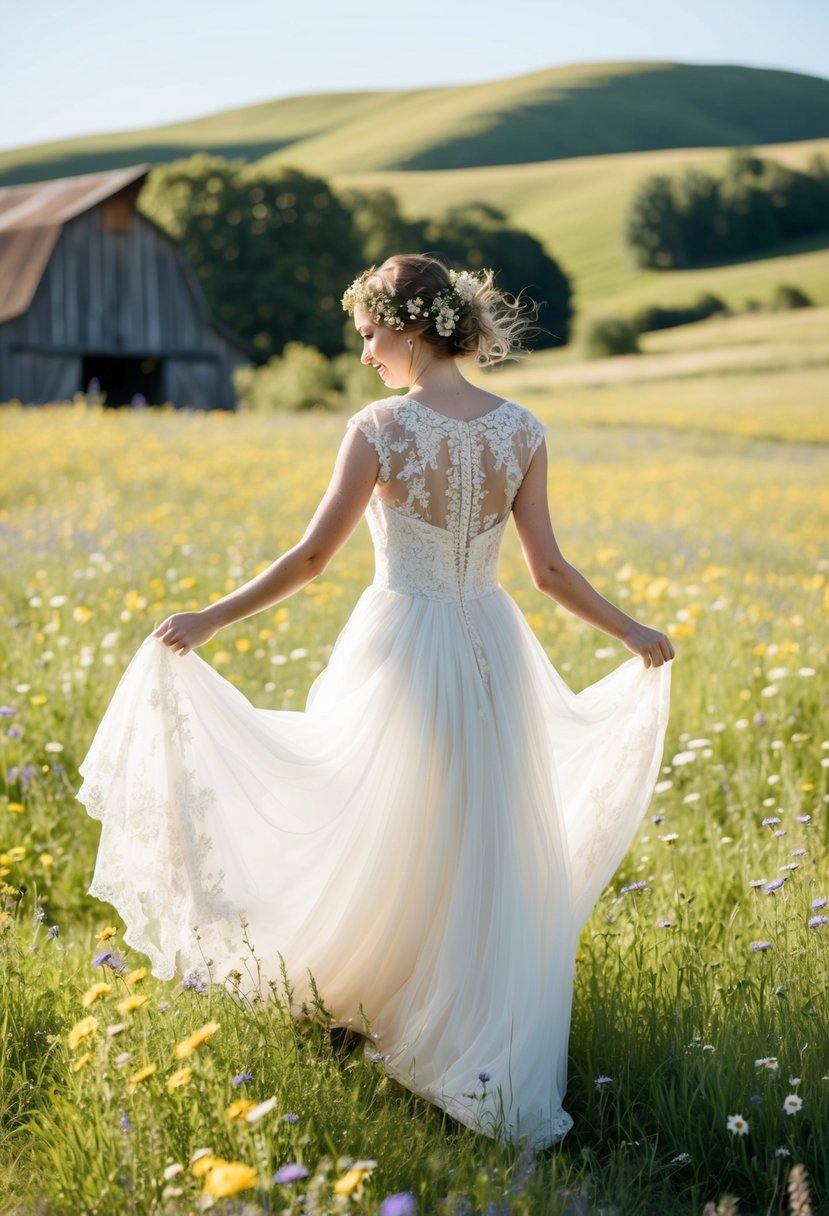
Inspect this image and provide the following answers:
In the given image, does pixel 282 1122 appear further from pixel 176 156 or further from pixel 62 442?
pixel 176 156

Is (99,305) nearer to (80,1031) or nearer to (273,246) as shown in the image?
(273,246)

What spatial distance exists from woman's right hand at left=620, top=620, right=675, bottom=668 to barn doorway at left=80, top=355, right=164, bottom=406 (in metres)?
28.1

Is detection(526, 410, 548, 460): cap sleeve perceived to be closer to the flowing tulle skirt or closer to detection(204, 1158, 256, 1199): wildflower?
the flowing tulle skirt

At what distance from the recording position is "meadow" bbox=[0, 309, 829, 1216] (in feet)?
7.97

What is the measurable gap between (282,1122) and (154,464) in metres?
13.3

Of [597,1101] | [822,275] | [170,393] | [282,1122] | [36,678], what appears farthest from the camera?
[170,393]

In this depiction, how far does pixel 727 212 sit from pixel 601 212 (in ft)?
39.2

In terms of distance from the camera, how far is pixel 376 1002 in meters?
3.29

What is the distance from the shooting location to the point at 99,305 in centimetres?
2859

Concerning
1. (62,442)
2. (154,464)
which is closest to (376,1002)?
(154,464)

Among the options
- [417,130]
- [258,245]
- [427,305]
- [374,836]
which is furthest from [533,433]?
[417,130]

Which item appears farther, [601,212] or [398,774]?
[601,212]

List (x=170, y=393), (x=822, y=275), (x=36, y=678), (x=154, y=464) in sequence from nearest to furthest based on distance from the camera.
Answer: (x=36, y=678) < (x=154, y=464) < (x=822, y=275) < (x=170, y=393)

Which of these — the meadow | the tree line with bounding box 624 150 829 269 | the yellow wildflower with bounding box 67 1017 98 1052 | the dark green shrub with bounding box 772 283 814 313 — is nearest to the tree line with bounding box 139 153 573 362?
the tree line with bounding box 624 150 829 269
